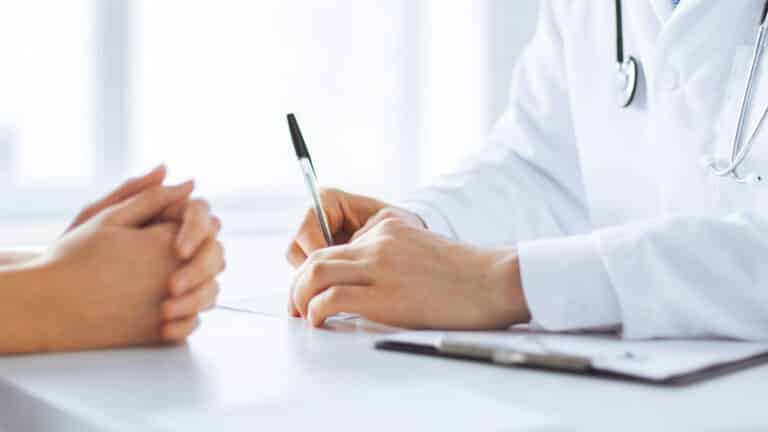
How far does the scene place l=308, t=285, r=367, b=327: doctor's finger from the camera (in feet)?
2.95

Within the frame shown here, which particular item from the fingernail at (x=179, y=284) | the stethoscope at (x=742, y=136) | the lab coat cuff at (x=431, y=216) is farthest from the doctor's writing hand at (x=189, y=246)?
the stethoscope at (x=742, y=136)

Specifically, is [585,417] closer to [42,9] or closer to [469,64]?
[42,9]

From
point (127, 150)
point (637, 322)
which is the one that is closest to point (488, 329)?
point (637, 322)

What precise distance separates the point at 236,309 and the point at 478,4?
198cm

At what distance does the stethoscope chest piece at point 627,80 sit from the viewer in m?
1.24

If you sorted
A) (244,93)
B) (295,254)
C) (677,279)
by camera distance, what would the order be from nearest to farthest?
(677,279) → (295,254) → (244,93)

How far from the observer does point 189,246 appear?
0.81 m

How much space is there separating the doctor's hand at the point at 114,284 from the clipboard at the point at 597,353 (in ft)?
0.58

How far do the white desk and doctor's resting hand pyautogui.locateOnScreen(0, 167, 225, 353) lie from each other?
19 mm

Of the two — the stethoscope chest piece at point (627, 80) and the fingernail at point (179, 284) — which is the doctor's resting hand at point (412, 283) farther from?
the stethoscope chest piece at point (627, 80)

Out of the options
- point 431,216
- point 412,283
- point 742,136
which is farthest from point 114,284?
point 742,136

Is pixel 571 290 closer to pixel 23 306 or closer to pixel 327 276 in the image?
pixel 327 276

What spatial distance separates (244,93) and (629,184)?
1332 millimetres

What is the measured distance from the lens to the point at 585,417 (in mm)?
569
